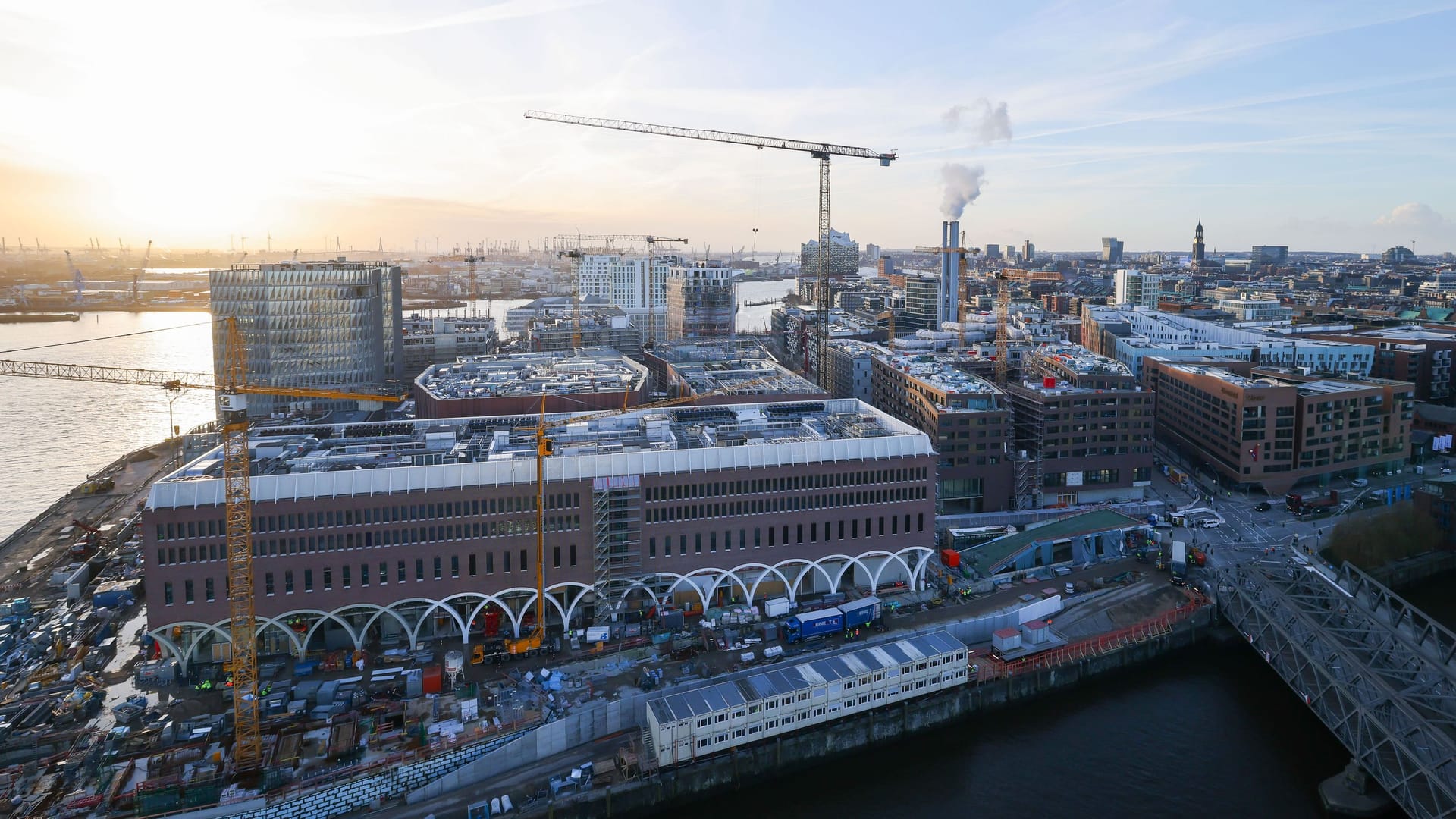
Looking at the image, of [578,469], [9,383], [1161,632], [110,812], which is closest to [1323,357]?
[1161,632]

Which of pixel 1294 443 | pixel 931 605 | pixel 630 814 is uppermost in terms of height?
pixel 1294 443

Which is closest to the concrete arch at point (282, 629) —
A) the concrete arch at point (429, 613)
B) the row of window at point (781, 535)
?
the concrete arch at point (429, 613)

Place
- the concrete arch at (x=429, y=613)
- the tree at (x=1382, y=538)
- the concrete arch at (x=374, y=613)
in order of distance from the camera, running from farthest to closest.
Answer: the tree at (x=1382, y=538), the concrete arch at (x=429, y=613), the concrete arch at (x=374, y=613)

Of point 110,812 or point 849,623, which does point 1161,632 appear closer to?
point 849,623

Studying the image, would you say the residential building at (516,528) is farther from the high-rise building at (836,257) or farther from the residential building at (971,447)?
the high-rise building at (836,257)

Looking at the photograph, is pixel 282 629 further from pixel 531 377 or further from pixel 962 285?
pixel 962 285
